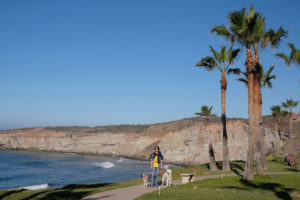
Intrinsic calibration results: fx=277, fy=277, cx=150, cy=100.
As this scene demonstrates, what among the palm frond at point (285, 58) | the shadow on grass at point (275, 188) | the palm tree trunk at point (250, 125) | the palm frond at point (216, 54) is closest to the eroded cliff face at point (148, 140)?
the palm frond at point (216, 54)

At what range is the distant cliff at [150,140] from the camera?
71.9m

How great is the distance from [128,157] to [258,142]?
6782 cm

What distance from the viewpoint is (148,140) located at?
287 feet

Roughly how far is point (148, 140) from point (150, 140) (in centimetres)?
66

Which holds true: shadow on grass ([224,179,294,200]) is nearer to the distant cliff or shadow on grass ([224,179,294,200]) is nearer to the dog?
the dog

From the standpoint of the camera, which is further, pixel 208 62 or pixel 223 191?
pixel 208 62

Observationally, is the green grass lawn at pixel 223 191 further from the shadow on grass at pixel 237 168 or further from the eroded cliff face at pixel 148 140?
the eroded cliff face at pixel 148 140

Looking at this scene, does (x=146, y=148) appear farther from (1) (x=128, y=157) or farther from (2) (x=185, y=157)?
(2) (x=185, y=157)

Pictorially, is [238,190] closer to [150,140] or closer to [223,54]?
[223,54]

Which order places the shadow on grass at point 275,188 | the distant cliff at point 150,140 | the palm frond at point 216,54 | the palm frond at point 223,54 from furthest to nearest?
the distant cliff at point 150,140
the palm frond at point 216,54
the palm frond at point 223,54
the shadow on grass at point 275,188

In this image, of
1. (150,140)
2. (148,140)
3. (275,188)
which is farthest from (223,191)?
(148,140)

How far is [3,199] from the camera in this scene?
15344 mm

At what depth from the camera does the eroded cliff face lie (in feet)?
236

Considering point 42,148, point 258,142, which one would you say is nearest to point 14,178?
point 258,142
